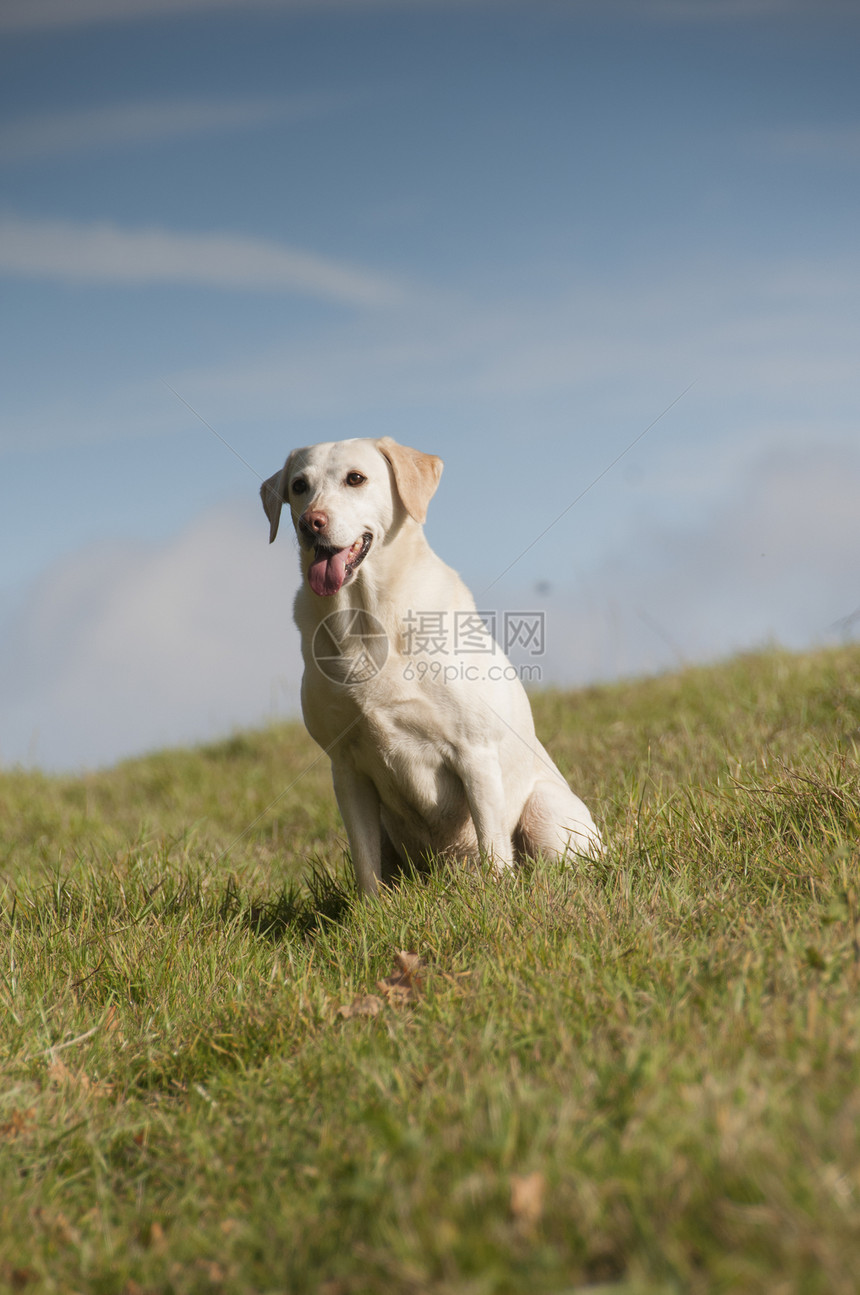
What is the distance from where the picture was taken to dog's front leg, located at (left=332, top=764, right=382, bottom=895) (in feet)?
12.5

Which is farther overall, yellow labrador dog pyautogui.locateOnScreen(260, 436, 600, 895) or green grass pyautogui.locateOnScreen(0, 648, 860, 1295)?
yellow labrador dog pyautogui.locateOnScreen(260, 436, 600, 895)

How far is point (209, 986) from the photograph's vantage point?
9.61ft

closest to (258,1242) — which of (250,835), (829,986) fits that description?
(829,986)

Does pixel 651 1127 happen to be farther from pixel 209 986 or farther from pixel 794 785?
pixel 794 785

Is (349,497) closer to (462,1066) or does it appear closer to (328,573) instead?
(328,573)

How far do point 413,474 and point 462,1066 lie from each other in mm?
2456

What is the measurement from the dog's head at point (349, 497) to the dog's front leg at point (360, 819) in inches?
31.9

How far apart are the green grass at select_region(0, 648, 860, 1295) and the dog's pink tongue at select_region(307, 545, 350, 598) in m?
1.18

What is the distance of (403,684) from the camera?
11.8 feet

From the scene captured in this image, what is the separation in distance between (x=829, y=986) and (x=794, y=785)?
4.56ft

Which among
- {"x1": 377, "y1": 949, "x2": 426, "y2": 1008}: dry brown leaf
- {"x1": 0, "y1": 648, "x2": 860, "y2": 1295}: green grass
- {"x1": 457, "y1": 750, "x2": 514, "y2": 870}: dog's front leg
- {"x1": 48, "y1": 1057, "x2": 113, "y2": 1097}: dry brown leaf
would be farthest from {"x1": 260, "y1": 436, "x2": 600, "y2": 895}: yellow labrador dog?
{"x1": 48, "y1": 1057, "x2": 113, "y2": 1097}: dry brown leaf

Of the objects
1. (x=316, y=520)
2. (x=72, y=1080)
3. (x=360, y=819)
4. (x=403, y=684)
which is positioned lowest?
(x=72, y=1080)

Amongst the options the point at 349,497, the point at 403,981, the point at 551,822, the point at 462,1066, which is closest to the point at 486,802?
the point at 551,822

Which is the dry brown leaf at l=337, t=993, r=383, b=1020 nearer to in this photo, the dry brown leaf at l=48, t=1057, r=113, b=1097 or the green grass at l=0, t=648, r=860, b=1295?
the green grass at l=0, t=648, r=860, b=1295
